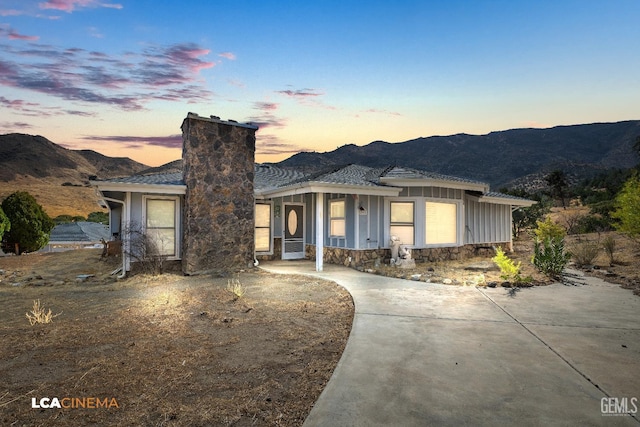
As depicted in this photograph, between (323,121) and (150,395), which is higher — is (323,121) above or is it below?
above

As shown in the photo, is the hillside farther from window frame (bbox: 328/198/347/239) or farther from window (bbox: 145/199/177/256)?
window frame (bbox: 328/198/347/239)

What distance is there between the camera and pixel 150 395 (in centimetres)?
295

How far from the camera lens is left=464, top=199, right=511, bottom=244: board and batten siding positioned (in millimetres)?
14031

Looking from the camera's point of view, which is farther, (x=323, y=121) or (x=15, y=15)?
(x=323, y=121)

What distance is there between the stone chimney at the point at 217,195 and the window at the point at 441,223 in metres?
6.67

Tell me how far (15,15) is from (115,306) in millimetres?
11133

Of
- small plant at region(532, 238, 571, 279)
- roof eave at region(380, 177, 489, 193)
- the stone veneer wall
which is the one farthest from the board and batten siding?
small plant at region(532, 238, 571, 279)

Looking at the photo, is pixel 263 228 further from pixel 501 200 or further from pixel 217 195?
pixel 501 200

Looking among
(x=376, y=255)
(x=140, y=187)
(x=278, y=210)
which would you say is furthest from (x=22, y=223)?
(x=376, y=255)

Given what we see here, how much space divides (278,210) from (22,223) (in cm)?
1278

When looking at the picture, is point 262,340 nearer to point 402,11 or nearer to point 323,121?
point 402,11

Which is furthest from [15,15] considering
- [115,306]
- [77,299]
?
[115,306]

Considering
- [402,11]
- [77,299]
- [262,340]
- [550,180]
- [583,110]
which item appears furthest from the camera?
[550,180]
